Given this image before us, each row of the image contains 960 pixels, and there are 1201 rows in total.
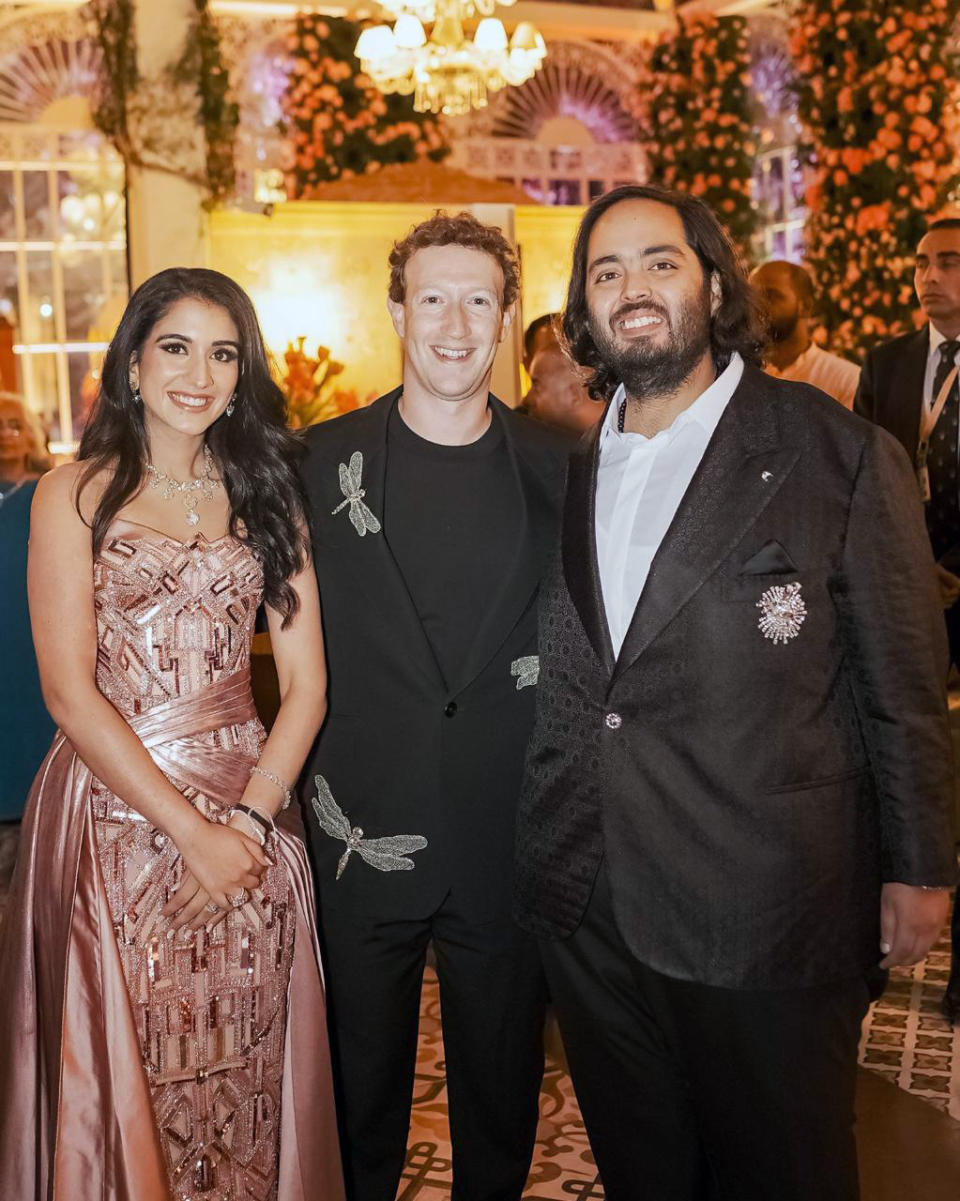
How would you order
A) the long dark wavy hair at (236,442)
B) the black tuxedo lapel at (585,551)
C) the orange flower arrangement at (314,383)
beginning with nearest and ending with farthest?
the black tuxedo lapel at (585,551) → the long dark wavy hair at (236,442) → the orange flower arrangement at (314,383)

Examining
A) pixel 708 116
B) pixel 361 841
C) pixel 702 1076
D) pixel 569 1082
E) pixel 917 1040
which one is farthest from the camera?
pixel 708 116

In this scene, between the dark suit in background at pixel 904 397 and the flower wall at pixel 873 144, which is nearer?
the dark suit in background at pixel 904 397

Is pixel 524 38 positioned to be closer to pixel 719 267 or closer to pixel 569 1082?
pixel 719 267

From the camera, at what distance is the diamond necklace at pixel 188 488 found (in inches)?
90.4

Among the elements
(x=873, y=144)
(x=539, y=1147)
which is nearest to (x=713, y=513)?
(x=539, y=1147)

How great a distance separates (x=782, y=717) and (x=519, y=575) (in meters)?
0.61

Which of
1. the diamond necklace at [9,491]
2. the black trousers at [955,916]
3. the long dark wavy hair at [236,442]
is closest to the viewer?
the long dark wavy hair at [236,442]

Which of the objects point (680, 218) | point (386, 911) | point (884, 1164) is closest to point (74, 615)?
point (386, 911)

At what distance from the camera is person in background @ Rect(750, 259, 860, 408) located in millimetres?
5500

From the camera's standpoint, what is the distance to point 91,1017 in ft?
7.11

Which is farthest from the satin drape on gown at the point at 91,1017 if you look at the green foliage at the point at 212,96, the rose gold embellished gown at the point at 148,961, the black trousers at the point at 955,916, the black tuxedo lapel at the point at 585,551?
the green foliage at the point at 212,96

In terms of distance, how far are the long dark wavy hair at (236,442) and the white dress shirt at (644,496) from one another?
556 mm

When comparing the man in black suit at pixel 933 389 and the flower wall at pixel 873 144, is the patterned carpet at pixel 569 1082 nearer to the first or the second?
the man in black suit at pixel 933 389

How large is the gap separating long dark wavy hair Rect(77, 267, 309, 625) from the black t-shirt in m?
0.19
